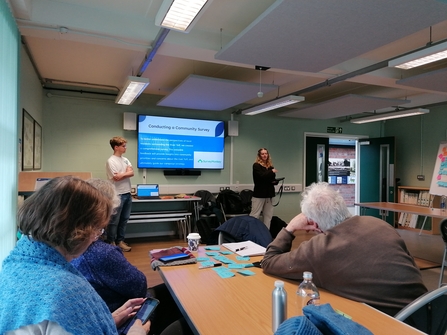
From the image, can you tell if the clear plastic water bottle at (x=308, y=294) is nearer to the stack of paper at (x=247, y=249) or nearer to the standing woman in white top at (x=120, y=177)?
the stack of paper at (x=247, y=249)

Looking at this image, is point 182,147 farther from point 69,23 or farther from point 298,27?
point 298,27

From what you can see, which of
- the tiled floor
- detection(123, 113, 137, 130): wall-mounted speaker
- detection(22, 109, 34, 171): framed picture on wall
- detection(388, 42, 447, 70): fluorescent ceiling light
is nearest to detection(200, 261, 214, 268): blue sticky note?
detection(22, 109, 34, 171): framed picture on wall

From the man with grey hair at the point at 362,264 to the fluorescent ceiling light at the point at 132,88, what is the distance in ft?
10.6

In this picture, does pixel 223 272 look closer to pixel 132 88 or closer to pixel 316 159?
pixel 132 88

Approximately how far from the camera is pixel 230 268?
1.91 metres

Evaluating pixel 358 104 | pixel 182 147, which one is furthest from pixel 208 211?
Answer: pixel 358 104

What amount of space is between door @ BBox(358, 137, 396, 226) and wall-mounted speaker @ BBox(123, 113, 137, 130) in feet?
19.2

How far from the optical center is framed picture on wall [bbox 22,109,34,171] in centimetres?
349

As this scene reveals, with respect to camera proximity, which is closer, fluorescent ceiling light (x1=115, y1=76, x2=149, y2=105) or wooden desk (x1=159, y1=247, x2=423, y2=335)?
wooden desk (x1=159, y1=247, x2=423, y2=335)

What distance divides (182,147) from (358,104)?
3.40 metres

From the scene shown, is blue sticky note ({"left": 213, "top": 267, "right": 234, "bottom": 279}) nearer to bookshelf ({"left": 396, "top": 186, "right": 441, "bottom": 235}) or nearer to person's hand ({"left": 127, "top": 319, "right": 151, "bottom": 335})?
person's hand ({"left": 127, "top": 319, "right": 151, "bottom": 335})

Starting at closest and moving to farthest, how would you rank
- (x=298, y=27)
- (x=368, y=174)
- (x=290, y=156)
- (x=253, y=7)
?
(x=298, y=27) < (x=253, y=7) < (x=290, y=156) < (x=368, y=174)

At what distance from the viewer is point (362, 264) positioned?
141cm

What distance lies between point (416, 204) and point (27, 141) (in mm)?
7582
